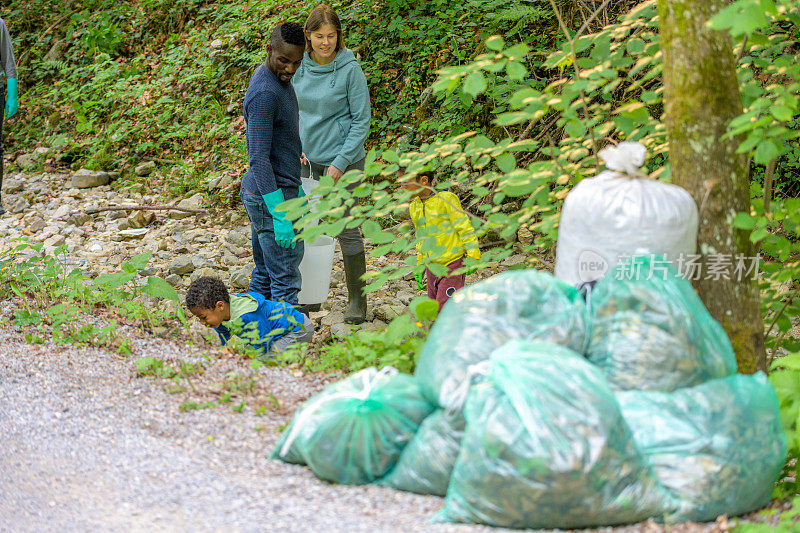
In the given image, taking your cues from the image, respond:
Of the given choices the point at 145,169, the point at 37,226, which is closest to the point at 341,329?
the point at 37,226

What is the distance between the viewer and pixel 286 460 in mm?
2418

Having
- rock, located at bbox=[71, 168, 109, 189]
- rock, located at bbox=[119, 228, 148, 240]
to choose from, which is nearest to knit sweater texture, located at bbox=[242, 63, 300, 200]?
rock, located at bbox=[119, 228, 148, 240]

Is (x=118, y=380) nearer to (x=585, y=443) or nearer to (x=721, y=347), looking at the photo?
(x=585, y=443)

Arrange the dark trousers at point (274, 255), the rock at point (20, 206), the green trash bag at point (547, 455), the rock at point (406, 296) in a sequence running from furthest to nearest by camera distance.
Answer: the rock at point (20, 206) < the rock at point (406, 296) < the dark trousers at point (274, 255) < the green trash bag at point (547, 455)

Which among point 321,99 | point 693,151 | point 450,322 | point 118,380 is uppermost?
point 321,99

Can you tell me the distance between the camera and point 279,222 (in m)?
4.02

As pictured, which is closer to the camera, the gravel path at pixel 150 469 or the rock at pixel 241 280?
the gravel path at pixel 150 469

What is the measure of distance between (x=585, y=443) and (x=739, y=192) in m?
1.22

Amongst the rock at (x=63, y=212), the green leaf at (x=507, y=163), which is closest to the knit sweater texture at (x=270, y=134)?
the green leaf at (x=507, y=163)

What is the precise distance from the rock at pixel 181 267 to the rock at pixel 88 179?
2.79 meters

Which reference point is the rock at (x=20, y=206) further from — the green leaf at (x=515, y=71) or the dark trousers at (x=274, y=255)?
the green leaf at (x=515, y=71)

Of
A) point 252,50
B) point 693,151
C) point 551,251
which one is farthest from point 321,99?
point 252,50

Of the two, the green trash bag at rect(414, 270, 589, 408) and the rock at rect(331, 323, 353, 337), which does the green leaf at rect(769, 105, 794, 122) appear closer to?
the green trash bag at rect(414, 270, 589, 408)

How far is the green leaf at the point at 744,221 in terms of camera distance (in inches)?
97.4
